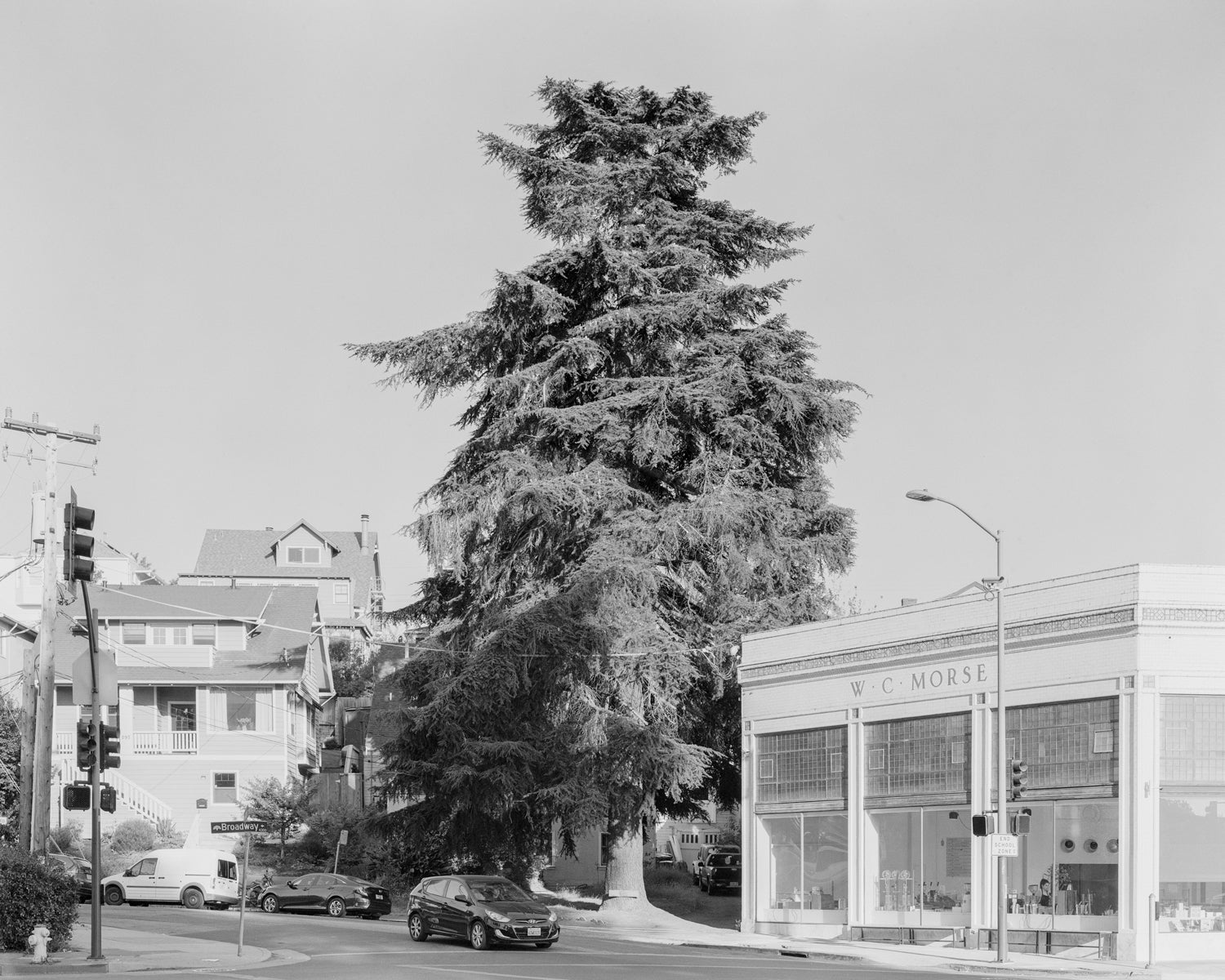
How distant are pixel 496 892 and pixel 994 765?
1079cm

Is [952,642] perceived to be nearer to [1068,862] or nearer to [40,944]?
[1068,862]

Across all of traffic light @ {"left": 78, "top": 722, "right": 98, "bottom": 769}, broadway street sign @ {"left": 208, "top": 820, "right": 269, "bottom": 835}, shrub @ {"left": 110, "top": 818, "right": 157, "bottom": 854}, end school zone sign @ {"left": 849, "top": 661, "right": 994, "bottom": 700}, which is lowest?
shrub @ {"left": 110, "top": 818, "right": 157, "bottom": 854}

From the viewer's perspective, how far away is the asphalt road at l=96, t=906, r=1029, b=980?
25.1 m

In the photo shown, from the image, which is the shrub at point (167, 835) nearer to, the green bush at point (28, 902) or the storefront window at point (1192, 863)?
Answer: the green bush at point (28, 902)

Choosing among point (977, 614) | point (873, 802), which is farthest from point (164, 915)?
point (977, 614)

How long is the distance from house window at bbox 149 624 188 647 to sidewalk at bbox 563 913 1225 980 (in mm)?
26908

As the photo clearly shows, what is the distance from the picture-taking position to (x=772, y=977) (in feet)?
81.0

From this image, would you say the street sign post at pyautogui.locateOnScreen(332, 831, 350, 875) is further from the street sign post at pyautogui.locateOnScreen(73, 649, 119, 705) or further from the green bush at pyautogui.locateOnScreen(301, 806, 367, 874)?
the street sign post at pyautogui.locateOnScreen(73, 649, 119, 705)

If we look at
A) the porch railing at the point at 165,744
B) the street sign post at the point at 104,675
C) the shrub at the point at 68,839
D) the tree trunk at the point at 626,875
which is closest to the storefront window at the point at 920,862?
the tree trunk at the point at 626,875

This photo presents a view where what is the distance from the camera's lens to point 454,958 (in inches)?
1145

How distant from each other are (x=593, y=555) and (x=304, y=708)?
2734 cm

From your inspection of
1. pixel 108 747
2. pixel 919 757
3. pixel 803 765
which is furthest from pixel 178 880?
pixel 919 757

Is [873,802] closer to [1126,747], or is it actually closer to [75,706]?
[1126,747]

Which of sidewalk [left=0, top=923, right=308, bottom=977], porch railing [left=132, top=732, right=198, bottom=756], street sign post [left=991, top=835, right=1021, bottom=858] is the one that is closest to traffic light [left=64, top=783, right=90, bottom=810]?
sidewalk [left=0, top=923, right=308, bottom=977]
